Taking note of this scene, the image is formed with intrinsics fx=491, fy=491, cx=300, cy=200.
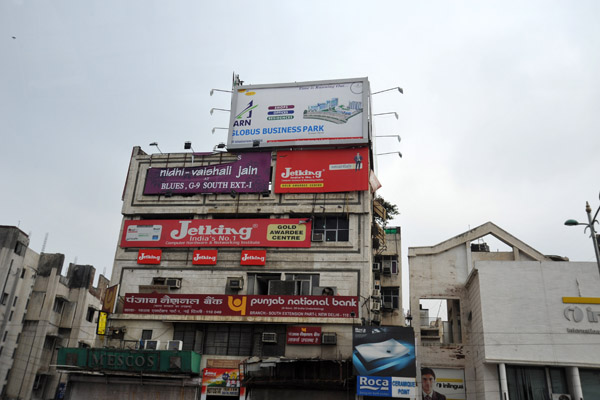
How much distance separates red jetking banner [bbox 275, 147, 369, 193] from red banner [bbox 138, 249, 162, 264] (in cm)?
938

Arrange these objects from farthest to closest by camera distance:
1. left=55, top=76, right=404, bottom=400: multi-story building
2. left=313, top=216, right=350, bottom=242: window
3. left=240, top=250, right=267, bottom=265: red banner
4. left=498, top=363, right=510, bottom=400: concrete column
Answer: left=313, top=216, right=350, bottom=242: window
left=240, top=250, right=267, bottom=265: red banner
left=55, top=76, right=404, bottom=400: multi-story building
left=498, top=363, right=510, bottom=400: concrete column

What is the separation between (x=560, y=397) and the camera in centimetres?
2845

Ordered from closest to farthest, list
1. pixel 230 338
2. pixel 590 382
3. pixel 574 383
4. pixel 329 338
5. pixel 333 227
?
pixel 574 383 < pixel 590 382 < pixel 329 338 < pixel 230 338 < pixel 333 227

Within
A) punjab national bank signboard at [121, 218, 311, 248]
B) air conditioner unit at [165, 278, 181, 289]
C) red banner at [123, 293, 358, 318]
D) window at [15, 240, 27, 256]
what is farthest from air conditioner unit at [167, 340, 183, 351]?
window at [15, 240, 27, 256]

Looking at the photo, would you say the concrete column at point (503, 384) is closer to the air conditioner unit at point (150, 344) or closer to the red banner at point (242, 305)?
the red banner at point (242, 305)

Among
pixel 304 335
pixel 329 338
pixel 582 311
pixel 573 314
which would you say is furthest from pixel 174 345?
pixel 582 311

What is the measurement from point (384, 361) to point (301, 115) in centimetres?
1834

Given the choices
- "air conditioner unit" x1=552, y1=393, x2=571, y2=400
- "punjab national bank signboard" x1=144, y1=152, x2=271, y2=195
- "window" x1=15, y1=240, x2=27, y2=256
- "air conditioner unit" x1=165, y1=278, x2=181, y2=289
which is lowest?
"air conditioner unit" x1=552, y1=393, x2=571, y2=400

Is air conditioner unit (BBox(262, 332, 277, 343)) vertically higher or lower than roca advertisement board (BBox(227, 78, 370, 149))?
lower

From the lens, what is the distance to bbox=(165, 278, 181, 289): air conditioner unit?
32875 millimetres

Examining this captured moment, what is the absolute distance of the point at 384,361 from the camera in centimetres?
2742

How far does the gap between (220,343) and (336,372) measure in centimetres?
768

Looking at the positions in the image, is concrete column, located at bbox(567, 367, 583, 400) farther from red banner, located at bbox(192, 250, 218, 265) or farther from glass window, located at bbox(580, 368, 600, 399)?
red banner, located at bbox(192, 250, 218, 265)

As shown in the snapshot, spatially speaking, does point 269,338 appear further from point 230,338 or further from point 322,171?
point 322,171
